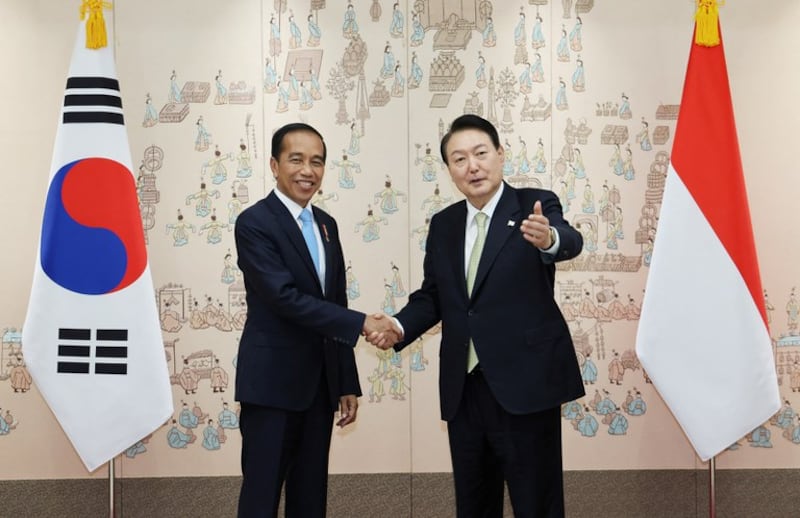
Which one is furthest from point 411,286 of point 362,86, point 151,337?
point 151,337

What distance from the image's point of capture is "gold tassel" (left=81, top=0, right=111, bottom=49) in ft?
11.6

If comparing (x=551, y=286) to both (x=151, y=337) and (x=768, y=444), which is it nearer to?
(x=151, y=337)

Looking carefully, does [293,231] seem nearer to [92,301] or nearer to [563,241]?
[563,241]

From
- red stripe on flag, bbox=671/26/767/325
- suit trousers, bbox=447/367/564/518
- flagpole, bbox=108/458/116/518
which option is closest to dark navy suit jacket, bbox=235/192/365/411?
suit trousers, bbox=447/367/564/518

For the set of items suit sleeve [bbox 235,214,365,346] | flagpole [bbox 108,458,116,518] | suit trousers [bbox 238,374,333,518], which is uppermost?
suit sleeve [bbox 235,214,365,346]

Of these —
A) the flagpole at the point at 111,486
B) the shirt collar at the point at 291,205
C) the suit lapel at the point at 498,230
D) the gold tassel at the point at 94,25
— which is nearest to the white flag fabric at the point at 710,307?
the suit lapel at the point at 498,230

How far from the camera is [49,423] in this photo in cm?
401

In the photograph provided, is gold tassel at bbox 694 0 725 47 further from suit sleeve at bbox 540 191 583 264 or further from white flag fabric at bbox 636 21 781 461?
suit sleeve at bbox 540 191 583 264

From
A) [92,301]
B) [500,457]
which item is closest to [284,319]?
[500,457]

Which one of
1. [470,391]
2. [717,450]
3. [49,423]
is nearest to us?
[470,391]

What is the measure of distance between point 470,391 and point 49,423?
2473 mm

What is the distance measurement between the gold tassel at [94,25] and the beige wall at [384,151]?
43 cm

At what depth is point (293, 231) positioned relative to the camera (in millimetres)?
2885

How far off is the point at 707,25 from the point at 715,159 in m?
0.61
